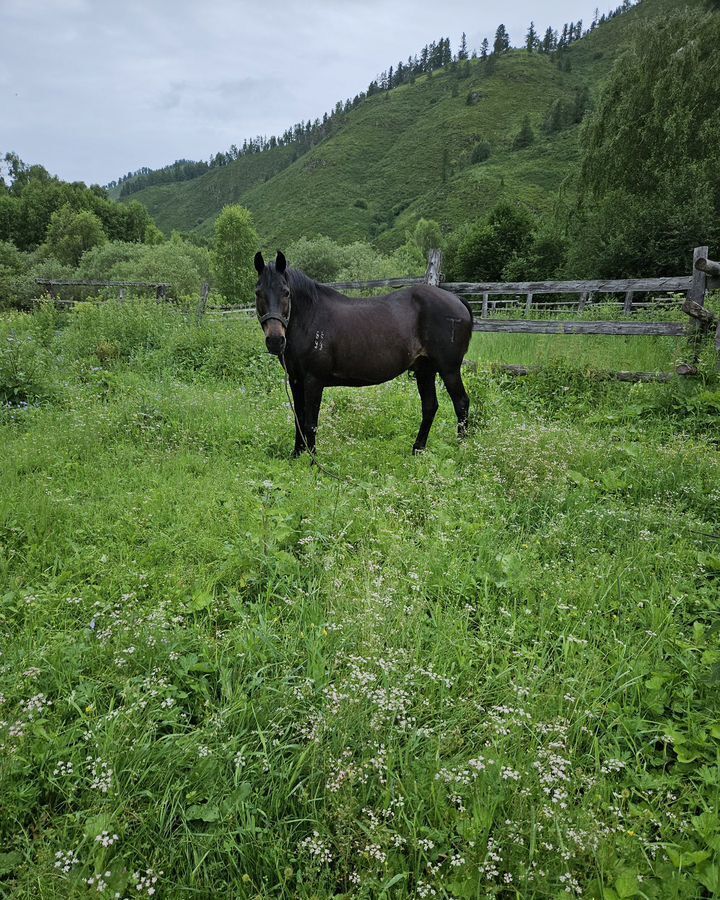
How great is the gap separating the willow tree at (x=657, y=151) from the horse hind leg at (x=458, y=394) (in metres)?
24.6

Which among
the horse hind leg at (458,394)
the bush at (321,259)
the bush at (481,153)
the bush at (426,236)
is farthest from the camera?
the bush at (481,153)

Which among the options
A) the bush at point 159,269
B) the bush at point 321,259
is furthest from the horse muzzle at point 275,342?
the bush at point 321,259

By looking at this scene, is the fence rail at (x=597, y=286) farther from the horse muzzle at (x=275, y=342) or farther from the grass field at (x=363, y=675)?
the horse muzzle at (x=275, y=342)

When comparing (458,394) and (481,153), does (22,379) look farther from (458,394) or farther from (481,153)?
(481,153)

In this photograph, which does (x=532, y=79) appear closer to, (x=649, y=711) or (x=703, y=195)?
(x=703, y=195)

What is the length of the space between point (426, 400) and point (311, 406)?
1494 millimetres

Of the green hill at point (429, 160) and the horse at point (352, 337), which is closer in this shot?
the horse at point (352, 337)

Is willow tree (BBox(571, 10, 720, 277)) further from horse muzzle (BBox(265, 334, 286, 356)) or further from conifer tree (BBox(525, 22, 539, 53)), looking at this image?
conifer tree (BBox(525, 22, 539, 53))

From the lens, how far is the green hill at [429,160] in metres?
97.9

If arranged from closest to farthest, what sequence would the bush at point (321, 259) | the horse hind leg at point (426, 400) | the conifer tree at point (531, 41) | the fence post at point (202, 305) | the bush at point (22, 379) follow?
1. the horse hind leg at point (426, 400)
2. the bush at point (22, 379)
3. the fence post at point (202, 305)
4. the bush at point (321, 259)
5. the conifer tree at point (531, 41)

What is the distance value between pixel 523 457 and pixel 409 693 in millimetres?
3139

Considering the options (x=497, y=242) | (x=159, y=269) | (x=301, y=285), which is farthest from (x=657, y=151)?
(x=159, y=269)

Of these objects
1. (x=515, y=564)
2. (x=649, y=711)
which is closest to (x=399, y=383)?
(x=515, y=564)

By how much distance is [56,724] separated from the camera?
2.04m
